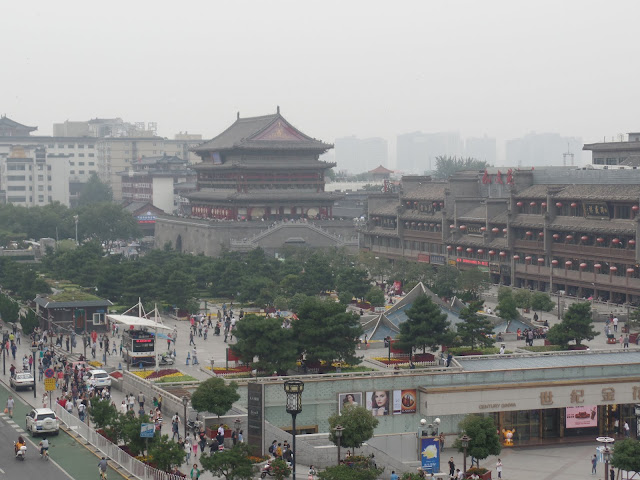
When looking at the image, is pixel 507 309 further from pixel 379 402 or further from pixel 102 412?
pixel 102 412

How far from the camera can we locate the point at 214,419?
5319 cm

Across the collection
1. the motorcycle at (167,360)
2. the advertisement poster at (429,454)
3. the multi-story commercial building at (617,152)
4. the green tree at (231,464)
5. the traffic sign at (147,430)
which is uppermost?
the multi-story commercial building at (617,152)

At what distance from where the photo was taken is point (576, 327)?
228 feet

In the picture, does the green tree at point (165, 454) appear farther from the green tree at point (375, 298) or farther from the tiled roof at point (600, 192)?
the tiled roof at point (600, 192)

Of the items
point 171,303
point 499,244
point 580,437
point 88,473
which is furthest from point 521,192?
point 88,473

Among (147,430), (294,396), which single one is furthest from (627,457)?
(147,430)

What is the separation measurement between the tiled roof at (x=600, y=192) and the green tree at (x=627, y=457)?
155 feet

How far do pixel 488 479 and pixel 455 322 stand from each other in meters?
26.7

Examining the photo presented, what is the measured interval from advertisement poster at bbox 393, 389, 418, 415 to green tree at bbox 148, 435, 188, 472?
1539 cm

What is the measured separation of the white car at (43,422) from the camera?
52281mm

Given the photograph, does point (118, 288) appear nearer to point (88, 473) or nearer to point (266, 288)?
point (266, 288)

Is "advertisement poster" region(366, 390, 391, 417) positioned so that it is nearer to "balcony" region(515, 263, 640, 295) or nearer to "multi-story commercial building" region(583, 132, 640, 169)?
"balcony" region(515, 263, 640, 295)

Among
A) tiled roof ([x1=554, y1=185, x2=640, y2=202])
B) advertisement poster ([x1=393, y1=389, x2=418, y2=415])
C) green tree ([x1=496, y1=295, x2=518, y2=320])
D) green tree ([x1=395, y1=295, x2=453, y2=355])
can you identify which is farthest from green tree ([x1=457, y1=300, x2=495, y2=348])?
tiled roof ([x1=554, y1=185, x2=640, y2=202])

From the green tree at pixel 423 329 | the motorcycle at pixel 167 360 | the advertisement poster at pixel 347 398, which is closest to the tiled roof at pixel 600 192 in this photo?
the green tree at pixel 423 329
